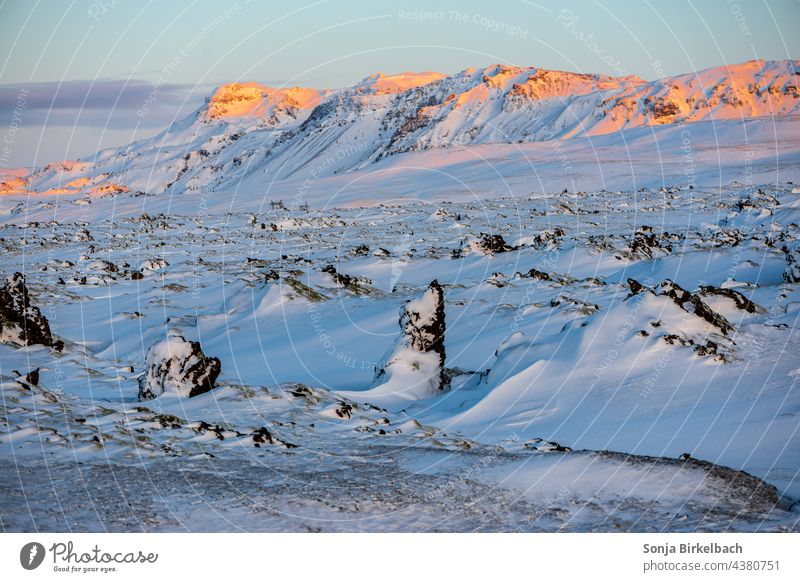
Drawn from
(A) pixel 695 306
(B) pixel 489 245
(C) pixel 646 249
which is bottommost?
(A) pixel 695 306

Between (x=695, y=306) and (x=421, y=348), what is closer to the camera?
(x=421, y=348)

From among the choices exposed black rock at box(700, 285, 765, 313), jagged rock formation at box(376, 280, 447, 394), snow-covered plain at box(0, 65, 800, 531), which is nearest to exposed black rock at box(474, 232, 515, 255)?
snow-covered plain at box(0, 65, 800, 531)

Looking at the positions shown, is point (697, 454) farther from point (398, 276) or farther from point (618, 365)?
point (398, 276)

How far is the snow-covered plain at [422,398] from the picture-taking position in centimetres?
784

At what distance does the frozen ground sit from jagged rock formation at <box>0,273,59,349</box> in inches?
18.5

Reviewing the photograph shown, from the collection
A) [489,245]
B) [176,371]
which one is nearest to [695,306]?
[176,371]

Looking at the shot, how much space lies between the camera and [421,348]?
1378 centimetres

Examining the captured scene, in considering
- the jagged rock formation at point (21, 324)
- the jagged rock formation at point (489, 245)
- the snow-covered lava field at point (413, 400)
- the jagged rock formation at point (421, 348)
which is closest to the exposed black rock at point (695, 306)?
the snow-covered lava field at point (413, 400)

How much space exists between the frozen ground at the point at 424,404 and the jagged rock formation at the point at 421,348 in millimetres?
354

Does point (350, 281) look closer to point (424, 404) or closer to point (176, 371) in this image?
point (424, 404)

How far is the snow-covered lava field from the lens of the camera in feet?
25.7
